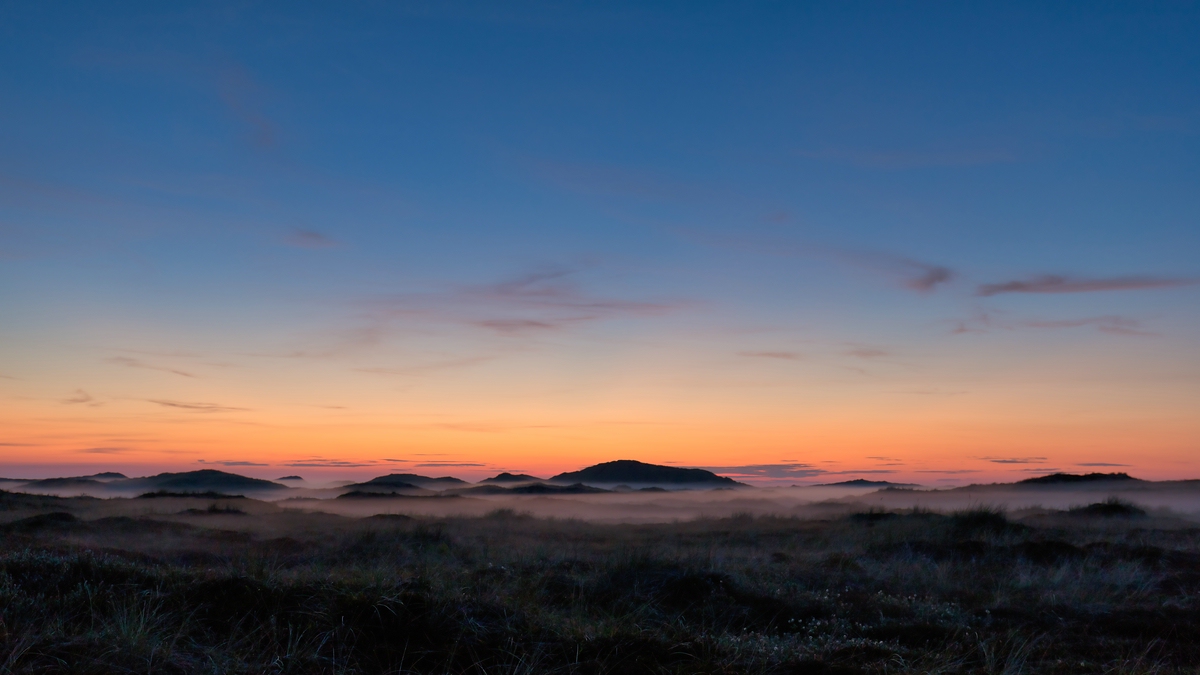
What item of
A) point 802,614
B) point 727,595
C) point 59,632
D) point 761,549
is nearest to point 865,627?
point 802,614

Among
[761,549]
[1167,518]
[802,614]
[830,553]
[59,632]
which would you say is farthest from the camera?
[1167,518]

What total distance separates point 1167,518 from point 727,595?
29.7 metres

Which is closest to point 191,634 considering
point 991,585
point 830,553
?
point 991,585

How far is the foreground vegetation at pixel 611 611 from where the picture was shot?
6406 millimetres

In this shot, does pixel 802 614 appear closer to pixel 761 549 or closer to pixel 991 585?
pixel 991 585

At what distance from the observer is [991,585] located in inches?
551

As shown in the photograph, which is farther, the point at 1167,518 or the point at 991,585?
the point at 1167,518

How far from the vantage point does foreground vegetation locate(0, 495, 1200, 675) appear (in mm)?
6406

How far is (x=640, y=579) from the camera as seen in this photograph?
12430 millimetres

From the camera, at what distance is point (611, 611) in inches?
392

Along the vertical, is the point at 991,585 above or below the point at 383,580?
below

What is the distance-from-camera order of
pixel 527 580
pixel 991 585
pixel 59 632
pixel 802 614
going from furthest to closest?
1. pixel 991 585
2. pixel 527 580
3. pixel 802 614
4. pixel 59 632

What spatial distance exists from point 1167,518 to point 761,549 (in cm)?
2150

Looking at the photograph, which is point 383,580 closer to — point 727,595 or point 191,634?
point 191,634
